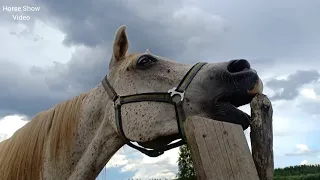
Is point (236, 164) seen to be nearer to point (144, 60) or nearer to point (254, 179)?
point (254, 179)

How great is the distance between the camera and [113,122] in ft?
13.2

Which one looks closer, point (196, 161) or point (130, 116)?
point (196, 161)

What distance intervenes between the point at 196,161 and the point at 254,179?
33 cm

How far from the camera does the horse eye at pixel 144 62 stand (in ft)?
13.6

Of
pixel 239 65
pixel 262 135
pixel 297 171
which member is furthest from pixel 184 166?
pixel 262 135

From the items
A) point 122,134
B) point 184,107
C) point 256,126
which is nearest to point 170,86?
point 184,107

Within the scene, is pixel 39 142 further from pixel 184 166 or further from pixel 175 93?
pixel 184 166

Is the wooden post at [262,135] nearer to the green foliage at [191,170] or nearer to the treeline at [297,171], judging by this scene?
the green foliage at [191,170]

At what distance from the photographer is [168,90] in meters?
3.86

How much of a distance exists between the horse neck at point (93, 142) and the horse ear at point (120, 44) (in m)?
0.50

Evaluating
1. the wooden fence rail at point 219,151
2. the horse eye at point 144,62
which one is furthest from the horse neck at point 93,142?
the wooden fence rail at point 219,151

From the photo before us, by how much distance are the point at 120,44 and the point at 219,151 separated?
2.52m

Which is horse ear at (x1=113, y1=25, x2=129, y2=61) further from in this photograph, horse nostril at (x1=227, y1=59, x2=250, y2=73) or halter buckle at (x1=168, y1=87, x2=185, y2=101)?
horse nostril at (x1=227, y1=59, x2=250, y2=73)

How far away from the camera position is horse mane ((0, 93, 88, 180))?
4.05 metres
